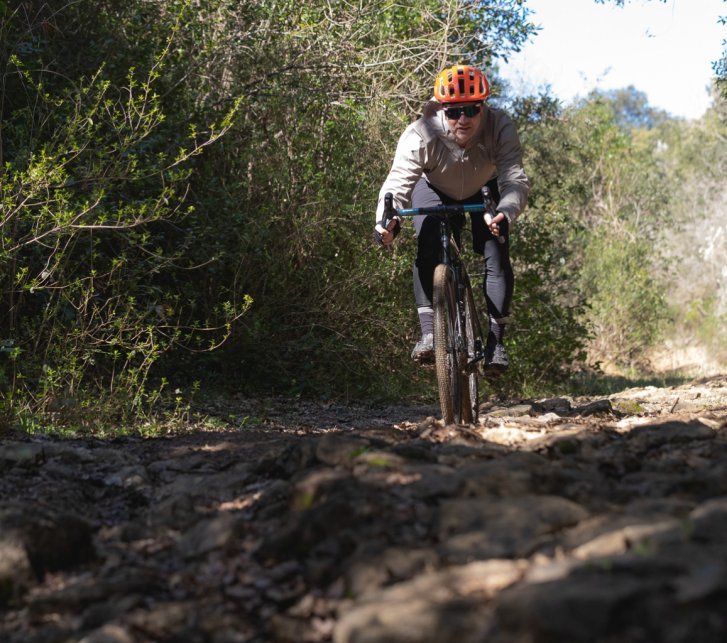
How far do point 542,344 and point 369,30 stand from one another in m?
4.31

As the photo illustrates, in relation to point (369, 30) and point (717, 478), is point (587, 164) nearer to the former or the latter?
point (369, 30)

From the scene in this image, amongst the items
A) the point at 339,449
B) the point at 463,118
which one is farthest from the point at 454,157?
the point at 339,449

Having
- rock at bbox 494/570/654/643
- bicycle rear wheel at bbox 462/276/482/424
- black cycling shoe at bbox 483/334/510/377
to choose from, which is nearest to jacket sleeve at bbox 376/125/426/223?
bicycle rear wheel at bbox 462/276/482/424

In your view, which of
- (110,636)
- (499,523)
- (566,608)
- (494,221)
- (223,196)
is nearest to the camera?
(566,608)

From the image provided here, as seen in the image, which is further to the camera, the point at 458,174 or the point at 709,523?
the point at 458,174

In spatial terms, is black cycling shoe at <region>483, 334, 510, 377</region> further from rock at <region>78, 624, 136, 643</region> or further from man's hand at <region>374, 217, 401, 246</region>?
rock at <region>78, 624, 136, 643</region>

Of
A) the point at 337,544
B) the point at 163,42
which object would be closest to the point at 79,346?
the point at 163,42

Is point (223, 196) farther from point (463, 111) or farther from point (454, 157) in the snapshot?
point (463, 111)

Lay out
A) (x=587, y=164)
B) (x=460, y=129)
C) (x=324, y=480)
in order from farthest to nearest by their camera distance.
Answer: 1. (x=587, y=164)
2. (x=460, y=129)
3. (x=324, y=480)

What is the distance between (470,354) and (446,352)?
0.42 metres

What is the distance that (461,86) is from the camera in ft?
17.8

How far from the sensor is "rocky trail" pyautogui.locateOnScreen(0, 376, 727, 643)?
2139 millimetres

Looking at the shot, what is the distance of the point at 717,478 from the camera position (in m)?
3.16

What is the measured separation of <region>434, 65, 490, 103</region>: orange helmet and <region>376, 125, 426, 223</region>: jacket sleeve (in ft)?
0.94
